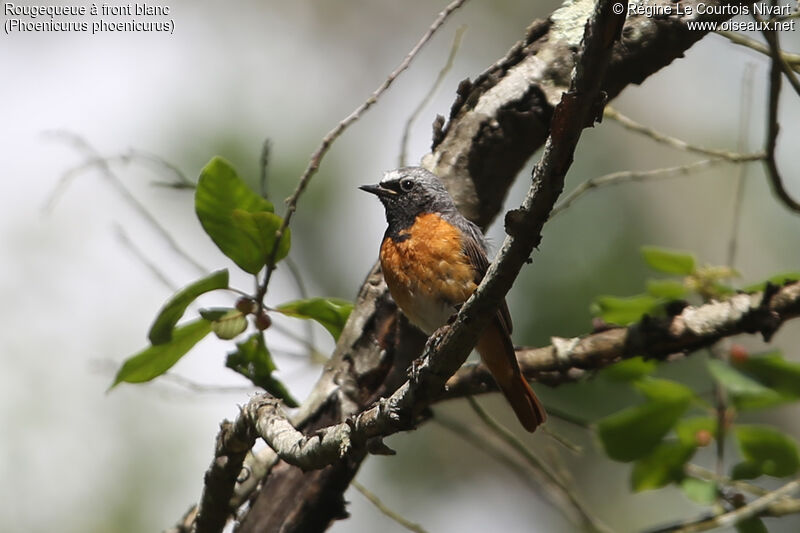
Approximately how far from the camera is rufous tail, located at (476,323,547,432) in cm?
364

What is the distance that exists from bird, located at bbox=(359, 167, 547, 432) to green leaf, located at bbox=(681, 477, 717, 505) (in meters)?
0.69

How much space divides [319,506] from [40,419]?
19.5ft

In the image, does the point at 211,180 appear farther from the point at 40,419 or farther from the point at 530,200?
the point at 40,419

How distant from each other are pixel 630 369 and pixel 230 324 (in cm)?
176

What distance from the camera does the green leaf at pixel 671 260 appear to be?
360cm

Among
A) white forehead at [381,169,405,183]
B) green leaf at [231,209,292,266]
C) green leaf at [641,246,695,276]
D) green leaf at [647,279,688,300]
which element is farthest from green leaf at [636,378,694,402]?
green leaf at [231,209,292,266]

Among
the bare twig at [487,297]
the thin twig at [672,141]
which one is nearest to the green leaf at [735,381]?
the thin twig at [672,141]

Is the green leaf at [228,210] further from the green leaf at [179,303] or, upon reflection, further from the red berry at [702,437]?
the red berry at [702,437]

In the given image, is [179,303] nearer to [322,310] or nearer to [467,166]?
[322,310]

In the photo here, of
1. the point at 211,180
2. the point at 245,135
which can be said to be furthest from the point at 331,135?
the point at 245,135

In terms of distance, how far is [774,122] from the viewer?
3.30 meters

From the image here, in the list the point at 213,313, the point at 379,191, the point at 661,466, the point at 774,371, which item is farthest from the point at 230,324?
the point at 774,371

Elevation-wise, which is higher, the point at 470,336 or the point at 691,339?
the point at 470,336

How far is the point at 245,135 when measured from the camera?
8.68m
